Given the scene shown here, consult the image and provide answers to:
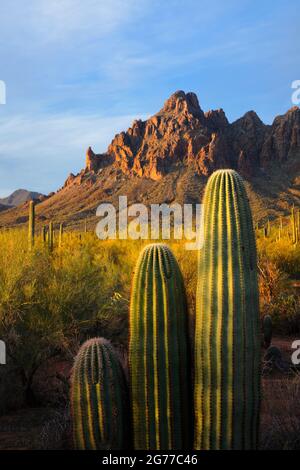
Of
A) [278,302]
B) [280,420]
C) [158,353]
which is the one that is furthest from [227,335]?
[278,302]

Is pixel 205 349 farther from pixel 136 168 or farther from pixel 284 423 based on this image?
pixel 136 168

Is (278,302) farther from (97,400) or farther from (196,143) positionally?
(196,143)

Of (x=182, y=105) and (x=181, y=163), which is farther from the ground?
(x=182, y=105)

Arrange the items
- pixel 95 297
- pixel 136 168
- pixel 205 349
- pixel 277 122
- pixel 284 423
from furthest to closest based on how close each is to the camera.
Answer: pixel 277 122
pixel 136 168
pixel 95 297
pixel 284 423
pixel 205 349

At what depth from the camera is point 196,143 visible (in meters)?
89.3

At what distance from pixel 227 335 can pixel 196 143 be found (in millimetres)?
86245

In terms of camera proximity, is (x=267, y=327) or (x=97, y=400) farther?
(x=267, y=327)

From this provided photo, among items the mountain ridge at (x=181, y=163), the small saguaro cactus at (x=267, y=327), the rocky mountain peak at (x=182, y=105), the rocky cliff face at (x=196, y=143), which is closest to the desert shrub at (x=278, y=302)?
the small saguaro cactus at (x=267, y=327)

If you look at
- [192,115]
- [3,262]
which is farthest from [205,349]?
[192,115]

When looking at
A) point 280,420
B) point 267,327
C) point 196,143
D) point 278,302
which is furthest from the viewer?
point 196,143

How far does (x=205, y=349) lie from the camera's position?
191 inches

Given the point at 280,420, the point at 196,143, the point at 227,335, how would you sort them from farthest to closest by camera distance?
the point at 196,143
the point at 280,420
the point at 227,335

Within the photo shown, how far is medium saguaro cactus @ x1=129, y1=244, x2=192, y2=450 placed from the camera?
4.89 metres

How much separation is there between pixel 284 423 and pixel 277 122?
9446cm
